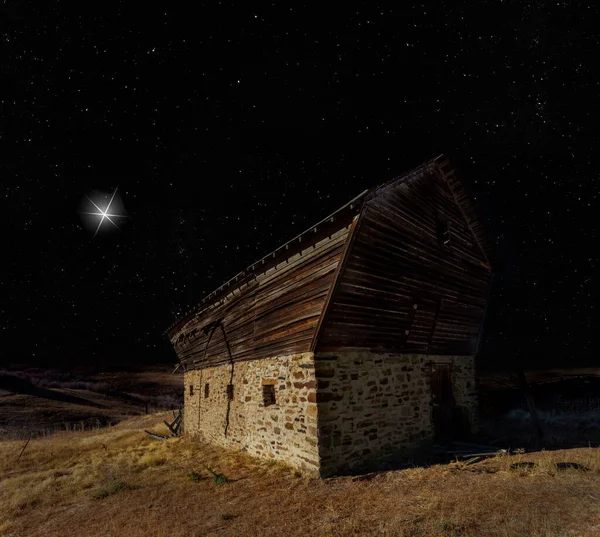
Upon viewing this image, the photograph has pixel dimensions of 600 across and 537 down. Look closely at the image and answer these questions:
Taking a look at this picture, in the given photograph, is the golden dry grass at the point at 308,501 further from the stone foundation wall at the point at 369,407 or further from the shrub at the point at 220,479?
the stone foundation wall at the point at 369,407

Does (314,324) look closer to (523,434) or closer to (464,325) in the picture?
(464,325)

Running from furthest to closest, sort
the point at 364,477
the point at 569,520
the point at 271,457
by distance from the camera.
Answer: the point at 271,457, the point at 364,477, the point at 569,520

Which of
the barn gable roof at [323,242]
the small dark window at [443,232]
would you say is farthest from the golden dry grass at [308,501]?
the small dark window at [443,232]

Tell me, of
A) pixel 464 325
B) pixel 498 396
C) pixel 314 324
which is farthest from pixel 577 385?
pixel 314 324

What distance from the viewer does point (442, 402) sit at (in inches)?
432

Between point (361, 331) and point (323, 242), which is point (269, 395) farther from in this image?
point (323, 242)

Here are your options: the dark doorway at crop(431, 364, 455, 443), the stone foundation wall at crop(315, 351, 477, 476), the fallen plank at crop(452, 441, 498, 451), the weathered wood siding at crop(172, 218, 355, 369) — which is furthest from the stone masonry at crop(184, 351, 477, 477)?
the fallen plank at crop(452, 441, 498, 451)

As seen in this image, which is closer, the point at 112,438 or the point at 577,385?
the point at 577,385

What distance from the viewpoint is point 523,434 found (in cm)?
1087

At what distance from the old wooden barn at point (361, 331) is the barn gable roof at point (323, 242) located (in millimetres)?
44

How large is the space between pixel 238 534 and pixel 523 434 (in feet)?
31.8

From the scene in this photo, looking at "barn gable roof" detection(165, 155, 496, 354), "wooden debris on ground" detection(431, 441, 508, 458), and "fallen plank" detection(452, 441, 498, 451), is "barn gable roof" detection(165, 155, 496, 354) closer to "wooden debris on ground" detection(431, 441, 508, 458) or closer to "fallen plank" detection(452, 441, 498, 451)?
"wooden debris on ground" detection(431, 441, 508, 458)

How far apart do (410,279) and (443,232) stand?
7.14ft

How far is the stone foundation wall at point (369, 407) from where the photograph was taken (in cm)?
762
